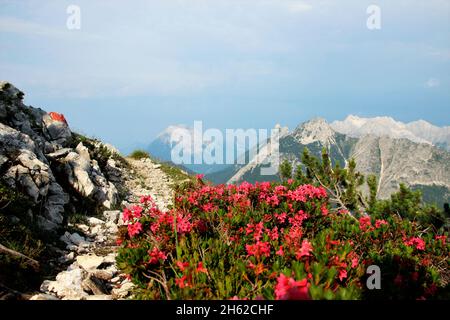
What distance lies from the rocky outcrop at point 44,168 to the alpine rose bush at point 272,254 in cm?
368

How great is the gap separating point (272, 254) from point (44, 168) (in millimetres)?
7334

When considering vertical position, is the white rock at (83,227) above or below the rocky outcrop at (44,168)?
below

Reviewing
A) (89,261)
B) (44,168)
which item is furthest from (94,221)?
(89,261)

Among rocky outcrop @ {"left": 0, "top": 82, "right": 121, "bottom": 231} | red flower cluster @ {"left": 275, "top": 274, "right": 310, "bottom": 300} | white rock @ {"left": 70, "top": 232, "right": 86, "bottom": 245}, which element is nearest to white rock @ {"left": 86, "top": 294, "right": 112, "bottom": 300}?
white rock @ {"left": 70, "top": 232, "right": 86, "bottom": 245}

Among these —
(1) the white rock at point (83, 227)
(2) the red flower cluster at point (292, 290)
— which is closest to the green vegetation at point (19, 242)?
(1) the white rock at point (83, 227)

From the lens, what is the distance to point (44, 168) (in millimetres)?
9898

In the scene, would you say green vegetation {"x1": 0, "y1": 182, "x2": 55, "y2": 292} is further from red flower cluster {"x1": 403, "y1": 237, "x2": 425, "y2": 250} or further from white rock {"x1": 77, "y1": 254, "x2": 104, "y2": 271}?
red flower cluster {"x1": 403, "y1": 237, "x2": 425, "y2": 250}

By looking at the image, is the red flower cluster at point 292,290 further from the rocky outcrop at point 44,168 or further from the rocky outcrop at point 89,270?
the rocky outcrop at point 44,168

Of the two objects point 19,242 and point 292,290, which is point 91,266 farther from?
point 292,290

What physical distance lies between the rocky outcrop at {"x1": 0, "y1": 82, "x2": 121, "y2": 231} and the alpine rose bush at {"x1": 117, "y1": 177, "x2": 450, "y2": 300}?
368cm

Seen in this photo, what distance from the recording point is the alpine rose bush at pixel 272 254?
420cm

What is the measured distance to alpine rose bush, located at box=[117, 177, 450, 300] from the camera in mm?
4199
